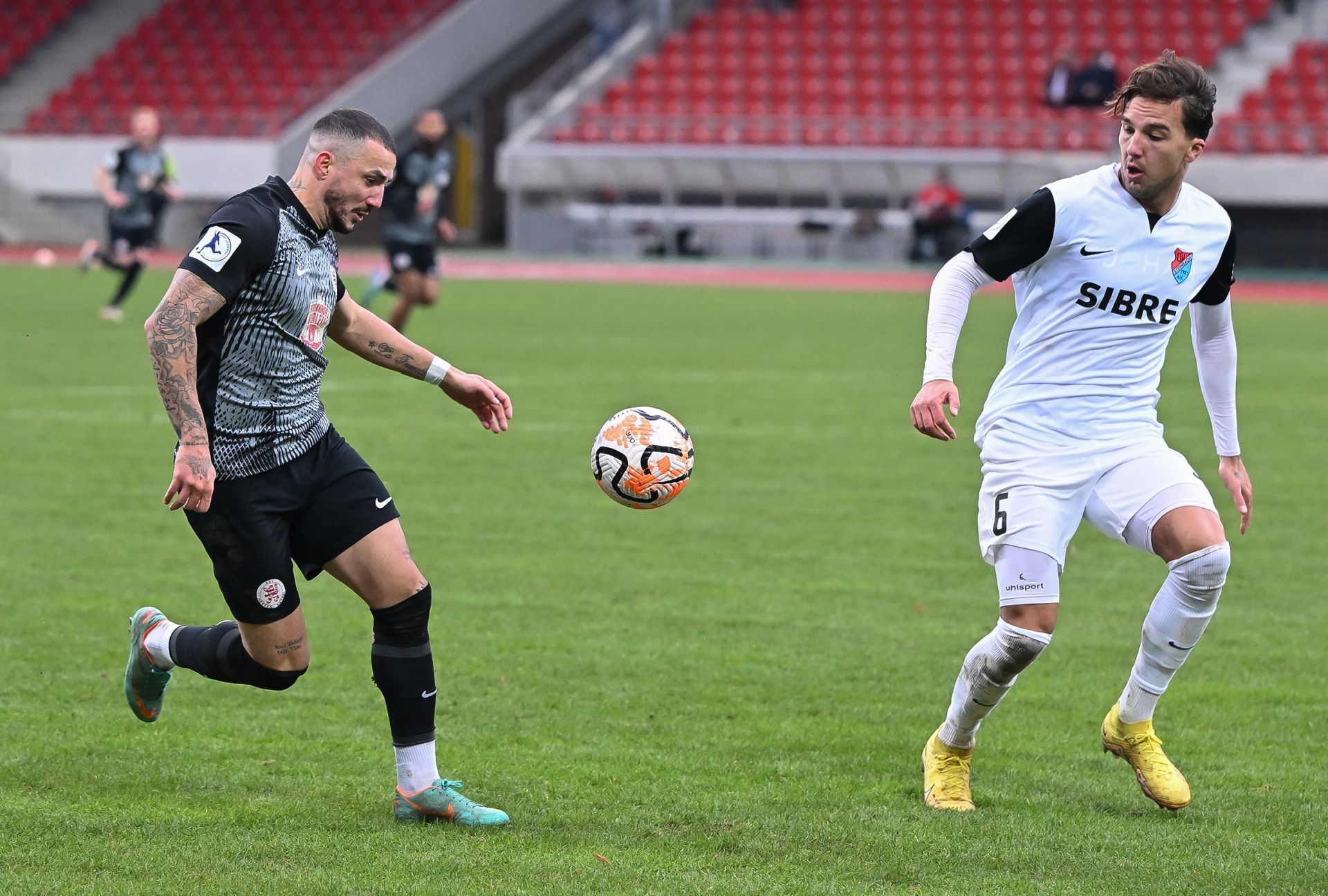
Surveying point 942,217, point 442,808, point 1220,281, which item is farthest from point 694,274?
point 442,808

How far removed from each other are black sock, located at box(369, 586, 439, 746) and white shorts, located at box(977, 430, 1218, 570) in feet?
5.14

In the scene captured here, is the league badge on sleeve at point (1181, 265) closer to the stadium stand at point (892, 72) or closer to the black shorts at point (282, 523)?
the black shorts at point (282, 523)

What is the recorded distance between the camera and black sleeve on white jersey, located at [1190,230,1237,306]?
5117 mm

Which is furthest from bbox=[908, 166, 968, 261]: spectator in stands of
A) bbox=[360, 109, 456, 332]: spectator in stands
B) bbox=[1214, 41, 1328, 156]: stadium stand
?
bbox=[360, 109, 456, 332]: spectator in stands

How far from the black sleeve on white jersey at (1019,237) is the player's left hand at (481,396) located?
1.40 m

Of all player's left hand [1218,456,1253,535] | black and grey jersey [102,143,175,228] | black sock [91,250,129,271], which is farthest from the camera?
black and grey jersey [102,143,175,228]

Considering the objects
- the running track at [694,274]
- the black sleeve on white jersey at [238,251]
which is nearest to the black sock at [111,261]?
the running track at [694,274]

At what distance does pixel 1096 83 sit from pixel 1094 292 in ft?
96.8

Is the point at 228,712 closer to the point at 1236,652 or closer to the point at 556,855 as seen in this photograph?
the point at 556,855

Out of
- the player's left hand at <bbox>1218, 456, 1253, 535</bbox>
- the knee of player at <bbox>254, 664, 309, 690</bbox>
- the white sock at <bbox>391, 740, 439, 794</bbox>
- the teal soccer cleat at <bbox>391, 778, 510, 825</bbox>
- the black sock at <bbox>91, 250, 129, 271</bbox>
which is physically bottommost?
the black sock at <bbox>91, 250, 129, 271</bbox>

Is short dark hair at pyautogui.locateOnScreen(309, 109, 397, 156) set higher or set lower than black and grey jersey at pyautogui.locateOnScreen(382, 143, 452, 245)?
higher

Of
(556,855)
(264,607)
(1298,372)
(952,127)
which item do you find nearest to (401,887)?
(556,855)

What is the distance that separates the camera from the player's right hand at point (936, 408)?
4645mm

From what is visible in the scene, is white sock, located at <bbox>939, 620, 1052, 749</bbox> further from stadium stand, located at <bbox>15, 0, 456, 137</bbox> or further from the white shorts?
stadium stand, located at <bbox>15, 0, 456, 137</bbox>
